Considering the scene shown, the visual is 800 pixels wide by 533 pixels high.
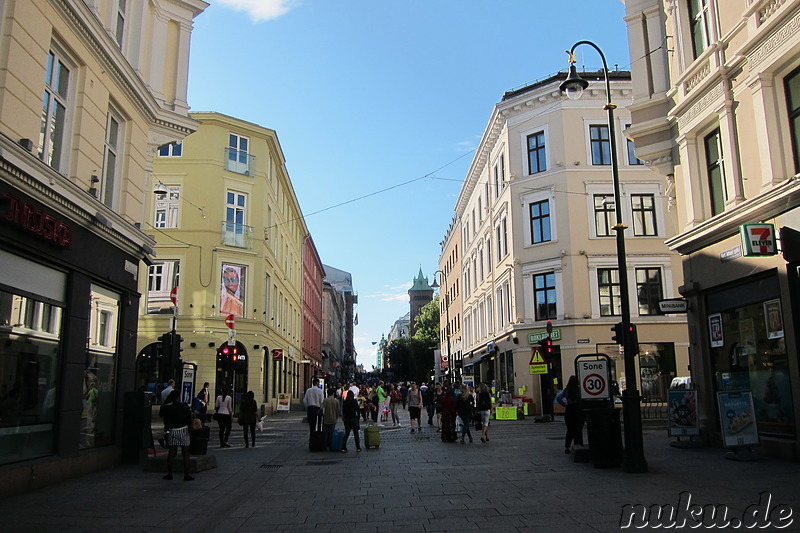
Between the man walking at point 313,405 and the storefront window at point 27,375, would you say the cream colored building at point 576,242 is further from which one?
the storefront window at point 27,375

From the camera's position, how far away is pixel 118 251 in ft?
46.6

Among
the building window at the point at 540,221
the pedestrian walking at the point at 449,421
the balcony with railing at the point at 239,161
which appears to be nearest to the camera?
the pedestrian walking at the point at 449,421

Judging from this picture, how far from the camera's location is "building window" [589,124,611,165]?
3381cm

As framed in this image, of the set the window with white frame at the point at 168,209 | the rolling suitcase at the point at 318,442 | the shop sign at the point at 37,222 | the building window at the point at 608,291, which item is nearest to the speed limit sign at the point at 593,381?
the rolling suitcase at the point at 318,442

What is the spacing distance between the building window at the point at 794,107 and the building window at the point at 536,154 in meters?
22.3

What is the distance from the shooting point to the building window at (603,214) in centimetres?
3325

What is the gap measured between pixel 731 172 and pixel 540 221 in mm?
20576

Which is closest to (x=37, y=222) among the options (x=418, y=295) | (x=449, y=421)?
(x=449, y=421)

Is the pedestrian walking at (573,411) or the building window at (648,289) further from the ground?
the building window at (648,289)

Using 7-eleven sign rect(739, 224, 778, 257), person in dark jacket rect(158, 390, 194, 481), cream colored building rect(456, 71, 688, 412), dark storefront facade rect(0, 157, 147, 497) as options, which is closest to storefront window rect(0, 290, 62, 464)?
dark storefront facade rect(0, 157, 147, 497)

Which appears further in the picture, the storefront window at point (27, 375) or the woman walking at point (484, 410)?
the woman walking at point (484, 410)

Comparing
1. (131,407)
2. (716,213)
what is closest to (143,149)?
(131,407)

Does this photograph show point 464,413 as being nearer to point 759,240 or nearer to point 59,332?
point 759,240

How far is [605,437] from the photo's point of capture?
11.9 m
